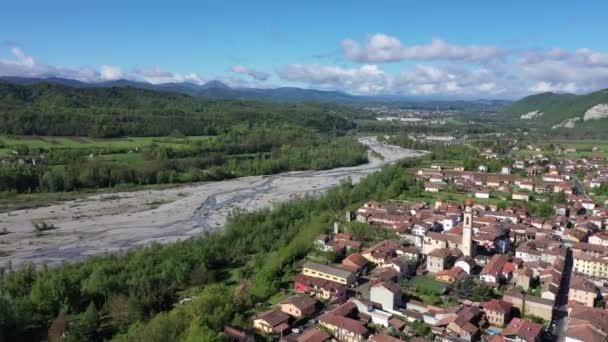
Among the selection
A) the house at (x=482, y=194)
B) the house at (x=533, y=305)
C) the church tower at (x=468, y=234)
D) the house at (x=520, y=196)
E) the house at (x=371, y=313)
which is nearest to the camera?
the house at (x=371, y=313)

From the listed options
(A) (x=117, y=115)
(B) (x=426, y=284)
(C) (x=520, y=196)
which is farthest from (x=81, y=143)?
(B) (x=426, y=284)

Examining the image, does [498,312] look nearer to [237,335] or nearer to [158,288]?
[237,335]

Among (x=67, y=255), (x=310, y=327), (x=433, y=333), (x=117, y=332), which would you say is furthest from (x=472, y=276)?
(x=67, y=255)

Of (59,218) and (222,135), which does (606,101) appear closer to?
(222,135)

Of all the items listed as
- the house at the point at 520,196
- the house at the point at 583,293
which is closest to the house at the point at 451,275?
the house at the point at 583,293

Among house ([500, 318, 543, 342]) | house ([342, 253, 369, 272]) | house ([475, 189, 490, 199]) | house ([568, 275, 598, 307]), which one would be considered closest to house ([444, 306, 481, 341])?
house ([500, 318, 543, 342])

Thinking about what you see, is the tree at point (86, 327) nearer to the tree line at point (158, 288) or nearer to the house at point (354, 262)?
the tree line at point (158, 288)
